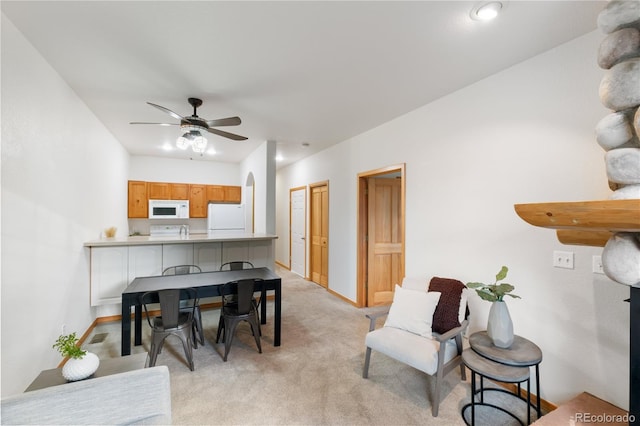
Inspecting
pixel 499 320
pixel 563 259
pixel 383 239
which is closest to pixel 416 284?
pixel 499 320

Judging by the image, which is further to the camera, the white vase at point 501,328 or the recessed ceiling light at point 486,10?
the white vase at point 501,328

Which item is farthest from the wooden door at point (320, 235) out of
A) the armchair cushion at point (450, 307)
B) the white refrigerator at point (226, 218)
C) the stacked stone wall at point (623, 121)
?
the stacked stone wall at point (623, 121)

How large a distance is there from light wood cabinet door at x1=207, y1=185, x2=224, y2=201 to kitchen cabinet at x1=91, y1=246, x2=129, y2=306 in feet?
9.93

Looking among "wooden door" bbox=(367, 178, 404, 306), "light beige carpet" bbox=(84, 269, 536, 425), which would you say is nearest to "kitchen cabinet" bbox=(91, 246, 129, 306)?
"light beige carpet" bbox=(84, 269, 536, 425)

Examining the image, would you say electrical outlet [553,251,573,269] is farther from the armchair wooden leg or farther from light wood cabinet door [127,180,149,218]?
light wood cabinet door [127,180,149,218]

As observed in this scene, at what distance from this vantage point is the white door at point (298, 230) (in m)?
6.20

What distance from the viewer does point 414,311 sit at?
7.95 ft

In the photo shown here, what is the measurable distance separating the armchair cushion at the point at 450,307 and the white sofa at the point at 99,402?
211 centimetres

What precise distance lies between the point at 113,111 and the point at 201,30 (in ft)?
7.67

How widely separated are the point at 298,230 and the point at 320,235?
3.56ft

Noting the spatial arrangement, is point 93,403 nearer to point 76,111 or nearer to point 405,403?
point 405,403

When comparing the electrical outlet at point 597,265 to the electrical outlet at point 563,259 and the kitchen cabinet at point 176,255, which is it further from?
the kitchen cabinet at point 176,255

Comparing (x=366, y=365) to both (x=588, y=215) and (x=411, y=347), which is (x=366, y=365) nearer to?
(x=411, y=347)

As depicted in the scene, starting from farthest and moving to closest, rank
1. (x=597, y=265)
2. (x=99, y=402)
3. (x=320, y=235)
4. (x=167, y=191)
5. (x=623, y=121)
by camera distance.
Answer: (x=167, y=191)
(x=320, y=235)
(x=597, y=265)
(x=623, y=121)
(x=99, y=402)
